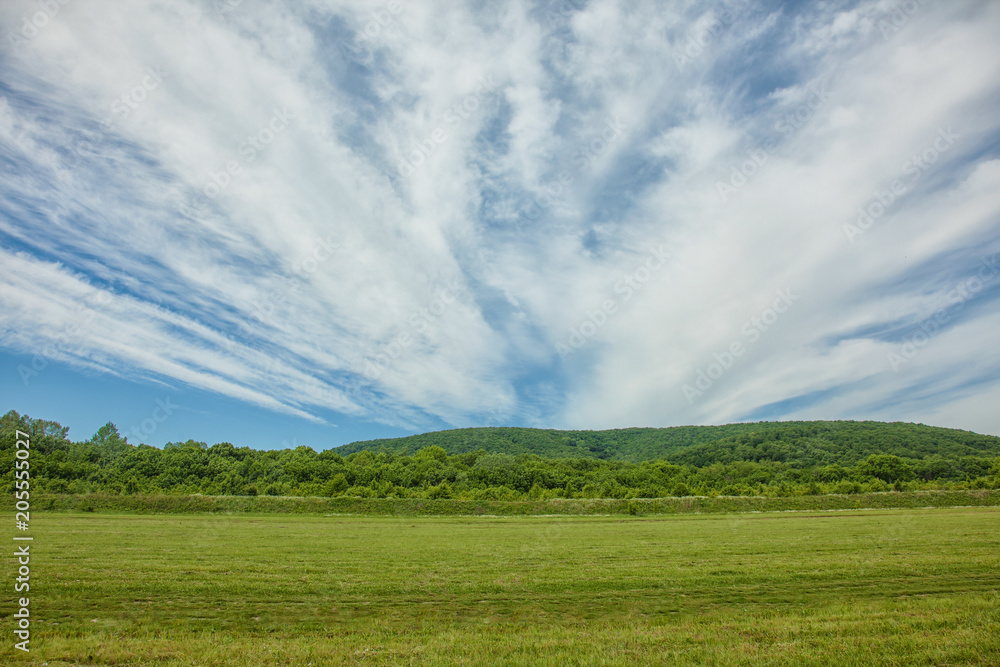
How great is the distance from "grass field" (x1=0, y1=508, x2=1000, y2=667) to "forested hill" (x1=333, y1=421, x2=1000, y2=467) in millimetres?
113198

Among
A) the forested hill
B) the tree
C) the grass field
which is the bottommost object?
the grass field

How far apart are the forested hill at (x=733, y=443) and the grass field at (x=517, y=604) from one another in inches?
4457

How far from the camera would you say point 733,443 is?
461 feet

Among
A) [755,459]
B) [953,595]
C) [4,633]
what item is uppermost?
[755,459]

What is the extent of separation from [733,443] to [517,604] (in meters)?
149

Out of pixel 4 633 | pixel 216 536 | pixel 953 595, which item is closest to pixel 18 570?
pixel 4 633

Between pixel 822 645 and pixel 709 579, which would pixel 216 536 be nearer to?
pixel 709 579

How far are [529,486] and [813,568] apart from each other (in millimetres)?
77552

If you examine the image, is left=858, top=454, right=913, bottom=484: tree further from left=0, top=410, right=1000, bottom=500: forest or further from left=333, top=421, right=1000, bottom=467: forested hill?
left=333, top=421, right=1000, bottom=467: forested hill

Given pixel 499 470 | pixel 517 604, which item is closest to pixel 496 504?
pixel 499 470

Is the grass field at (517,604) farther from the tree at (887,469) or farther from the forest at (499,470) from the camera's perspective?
the tree at (887,469)

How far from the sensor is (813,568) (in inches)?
634

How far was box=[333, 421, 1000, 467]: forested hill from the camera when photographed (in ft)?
410

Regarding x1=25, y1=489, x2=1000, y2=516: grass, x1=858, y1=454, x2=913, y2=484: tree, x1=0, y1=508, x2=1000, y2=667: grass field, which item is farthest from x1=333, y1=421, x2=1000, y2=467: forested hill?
x1=0, y1=508, x2=1000, y2=667: grass field
